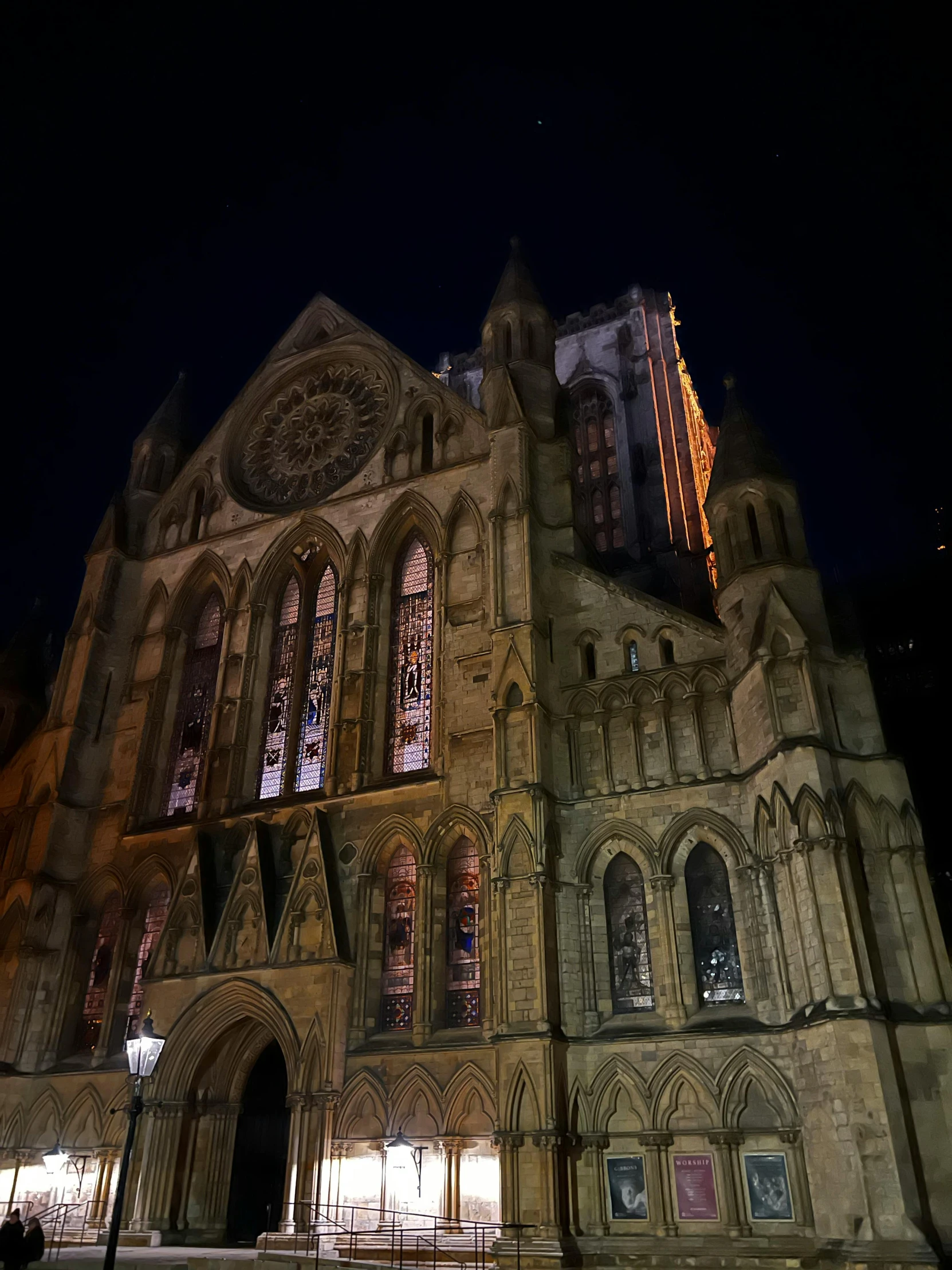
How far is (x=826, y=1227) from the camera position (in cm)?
1437

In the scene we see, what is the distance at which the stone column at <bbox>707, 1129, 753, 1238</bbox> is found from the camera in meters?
15.3

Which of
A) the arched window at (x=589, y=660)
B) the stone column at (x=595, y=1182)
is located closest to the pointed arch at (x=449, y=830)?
the arched window at (x=589, y=660)

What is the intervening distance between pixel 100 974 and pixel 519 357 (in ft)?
59.4

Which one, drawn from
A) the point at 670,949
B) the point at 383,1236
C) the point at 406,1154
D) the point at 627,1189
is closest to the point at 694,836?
the point at 670,949

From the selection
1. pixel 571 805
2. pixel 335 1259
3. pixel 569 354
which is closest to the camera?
pixel 335 1259

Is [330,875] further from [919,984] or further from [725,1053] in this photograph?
[919,984]

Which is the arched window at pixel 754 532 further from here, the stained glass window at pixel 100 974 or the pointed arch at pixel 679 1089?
the stained glass window at pixel 100 974

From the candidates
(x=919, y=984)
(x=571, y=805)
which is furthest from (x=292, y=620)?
(x=919, y=984)

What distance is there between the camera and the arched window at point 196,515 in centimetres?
2875

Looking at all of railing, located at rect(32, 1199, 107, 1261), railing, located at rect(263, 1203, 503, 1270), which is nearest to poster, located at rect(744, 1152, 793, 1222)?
railing, located at rect(263, 1203, 503, 1270)

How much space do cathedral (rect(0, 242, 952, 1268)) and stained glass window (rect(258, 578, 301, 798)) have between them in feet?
0.38

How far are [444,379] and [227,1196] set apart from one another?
128 ft

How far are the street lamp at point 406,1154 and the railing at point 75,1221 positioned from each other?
6372mm

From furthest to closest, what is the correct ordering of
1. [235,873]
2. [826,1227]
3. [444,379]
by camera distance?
[444,379] < [235,873] < [826,1227]
